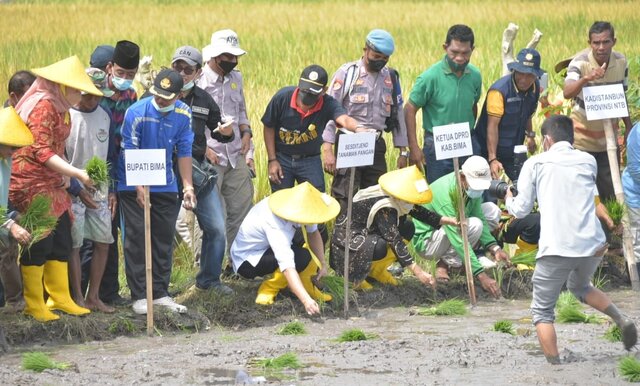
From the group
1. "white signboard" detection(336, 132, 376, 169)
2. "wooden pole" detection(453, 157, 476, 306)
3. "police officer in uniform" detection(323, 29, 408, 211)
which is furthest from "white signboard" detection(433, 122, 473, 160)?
"police officer in uniform" detection(323, 29, 408, 211)

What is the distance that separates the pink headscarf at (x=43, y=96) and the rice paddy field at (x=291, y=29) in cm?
433

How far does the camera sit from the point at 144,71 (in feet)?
35.0

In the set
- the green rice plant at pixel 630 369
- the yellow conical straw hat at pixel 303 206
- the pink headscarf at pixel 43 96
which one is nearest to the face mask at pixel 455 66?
the yellow conical straw hat at pixel 303 206

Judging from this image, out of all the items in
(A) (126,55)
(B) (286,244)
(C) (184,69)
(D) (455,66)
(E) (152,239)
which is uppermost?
(A) (126,55)

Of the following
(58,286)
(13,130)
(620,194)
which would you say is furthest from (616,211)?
(13,130)

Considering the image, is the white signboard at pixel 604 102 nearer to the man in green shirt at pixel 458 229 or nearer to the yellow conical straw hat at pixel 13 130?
the man in green shirt at pixel 458 229

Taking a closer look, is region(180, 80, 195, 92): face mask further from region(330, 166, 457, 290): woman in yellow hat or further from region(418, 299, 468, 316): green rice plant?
region(418, 299, 468, 316): green rice plant

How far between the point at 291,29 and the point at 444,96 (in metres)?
12.5

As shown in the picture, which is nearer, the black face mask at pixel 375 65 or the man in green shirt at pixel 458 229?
the man in green shirt at pixel 458 229

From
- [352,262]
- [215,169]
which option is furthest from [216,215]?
[352,262]

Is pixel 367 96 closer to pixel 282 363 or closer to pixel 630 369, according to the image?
pixel 282 363

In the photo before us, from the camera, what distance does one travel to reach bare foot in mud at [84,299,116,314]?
28.6 feet

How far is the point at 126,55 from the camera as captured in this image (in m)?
8.54

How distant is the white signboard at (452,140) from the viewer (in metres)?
9.24
